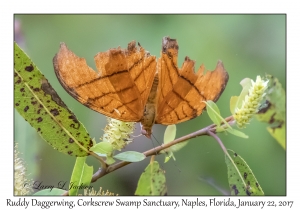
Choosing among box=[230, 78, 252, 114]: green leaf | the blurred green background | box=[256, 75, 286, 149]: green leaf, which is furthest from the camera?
the blurred green background

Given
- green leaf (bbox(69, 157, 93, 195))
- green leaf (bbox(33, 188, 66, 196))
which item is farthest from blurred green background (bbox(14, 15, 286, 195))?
green leaf (bbox(69, 157, 93, 195))

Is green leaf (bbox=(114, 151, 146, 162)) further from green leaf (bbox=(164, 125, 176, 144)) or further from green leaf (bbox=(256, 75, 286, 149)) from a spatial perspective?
green leaf (bbox=(256, 75, 286, 149))

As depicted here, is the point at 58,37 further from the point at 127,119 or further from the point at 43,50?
the point at 127,119

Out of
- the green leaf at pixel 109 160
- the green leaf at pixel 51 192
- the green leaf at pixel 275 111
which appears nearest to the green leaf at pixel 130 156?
the green leaf at pixel 109 160

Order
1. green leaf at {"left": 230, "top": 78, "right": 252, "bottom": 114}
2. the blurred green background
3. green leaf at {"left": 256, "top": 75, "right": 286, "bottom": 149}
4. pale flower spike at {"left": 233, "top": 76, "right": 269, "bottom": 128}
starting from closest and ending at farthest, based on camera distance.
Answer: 1. pale flower spike at {"left": 233, "top": 76, "right": 269, "bottom": 128}
2. green leaf at {"left": 230, "top": 78, "right": 252, "bottom": 114}
3. green leaf at {"left": 256, "top": 75, "right": 286, "bottom": 149}
4. the blurred green background

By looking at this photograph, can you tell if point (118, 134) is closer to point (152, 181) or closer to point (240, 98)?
point (152, 181)

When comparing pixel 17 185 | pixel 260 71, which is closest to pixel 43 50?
pixel 17 185

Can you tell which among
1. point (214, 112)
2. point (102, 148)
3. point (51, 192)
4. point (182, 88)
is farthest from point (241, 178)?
point (51, 192)
